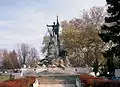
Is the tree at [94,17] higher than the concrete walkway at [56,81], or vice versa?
the tree at [94,17]

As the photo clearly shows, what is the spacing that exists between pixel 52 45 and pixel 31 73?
6.88 metres

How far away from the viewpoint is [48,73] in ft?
171

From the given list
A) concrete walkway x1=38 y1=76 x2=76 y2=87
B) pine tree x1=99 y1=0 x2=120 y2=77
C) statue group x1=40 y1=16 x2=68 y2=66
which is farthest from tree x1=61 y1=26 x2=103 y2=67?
pine tree x1=99 y1=0 x2=120 y2=77

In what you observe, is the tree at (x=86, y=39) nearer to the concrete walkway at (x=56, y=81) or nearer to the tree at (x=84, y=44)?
the tree at (x=84, y=44)

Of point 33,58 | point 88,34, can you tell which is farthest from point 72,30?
point 33,58

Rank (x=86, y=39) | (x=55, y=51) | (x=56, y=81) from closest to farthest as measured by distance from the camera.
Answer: (x=56, y=81)
(x=55, y=51)
(x=86, y=39)

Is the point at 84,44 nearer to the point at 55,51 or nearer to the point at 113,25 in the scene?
the point at 55,51

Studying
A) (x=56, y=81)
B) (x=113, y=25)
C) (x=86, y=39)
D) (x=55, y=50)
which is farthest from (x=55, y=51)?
(x=113, y=25)

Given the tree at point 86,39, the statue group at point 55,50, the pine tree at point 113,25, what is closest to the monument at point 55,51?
the statue group at point 55,50

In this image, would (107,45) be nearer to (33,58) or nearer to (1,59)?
(33,58)

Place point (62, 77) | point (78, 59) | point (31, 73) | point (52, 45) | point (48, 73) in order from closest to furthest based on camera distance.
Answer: point (62, 77) < point (48, 73) < point (31, 73) < point (52, 45) < point (78, 59)

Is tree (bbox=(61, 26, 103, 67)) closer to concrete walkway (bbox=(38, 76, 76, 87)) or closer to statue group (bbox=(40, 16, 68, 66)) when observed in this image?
statue group (bbox=(40, 16, 68, 66))

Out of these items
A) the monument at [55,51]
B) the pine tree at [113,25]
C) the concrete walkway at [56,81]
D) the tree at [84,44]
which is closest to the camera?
the pine tree at [113,25]

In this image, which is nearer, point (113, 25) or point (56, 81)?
point (113, 25)
